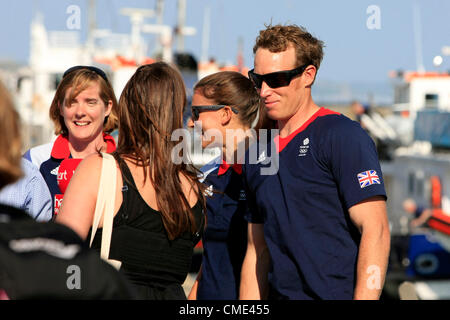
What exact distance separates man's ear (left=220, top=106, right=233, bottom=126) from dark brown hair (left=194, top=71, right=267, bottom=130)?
0.03 metres

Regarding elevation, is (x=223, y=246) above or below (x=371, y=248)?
below

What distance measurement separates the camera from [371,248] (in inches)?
121

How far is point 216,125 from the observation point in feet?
13.9

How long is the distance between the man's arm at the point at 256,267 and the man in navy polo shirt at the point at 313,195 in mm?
139

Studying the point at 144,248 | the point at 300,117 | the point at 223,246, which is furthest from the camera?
the point at 223,246

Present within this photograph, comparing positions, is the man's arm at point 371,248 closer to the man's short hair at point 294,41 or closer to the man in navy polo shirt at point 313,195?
the man in navy polo shirt at point 313,195

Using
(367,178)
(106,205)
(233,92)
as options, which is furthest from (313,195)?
(233,92)

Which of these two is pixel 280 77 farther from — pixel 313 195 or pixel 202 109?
pixel 202 109

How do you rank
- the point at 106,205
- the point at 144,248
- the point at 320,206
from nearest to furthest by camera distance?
the point at 106,205, the point at 144,248, the point at 320,206

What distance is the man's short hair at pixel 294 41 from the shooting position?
11.2ft

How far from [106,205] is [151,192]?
242mm
